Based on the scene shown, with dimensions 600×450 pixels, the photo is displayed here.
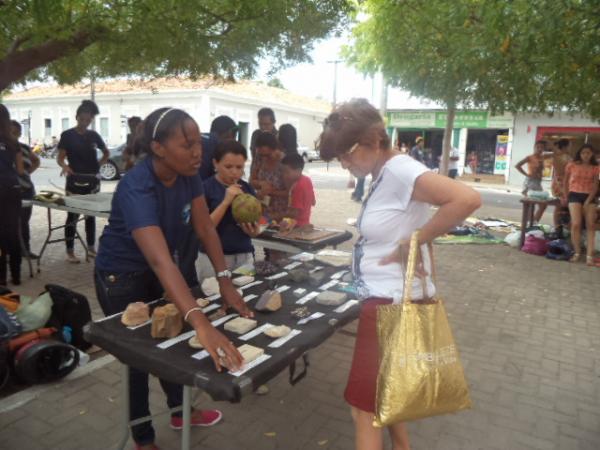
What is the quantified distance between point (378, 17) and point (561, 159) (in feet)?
14.6

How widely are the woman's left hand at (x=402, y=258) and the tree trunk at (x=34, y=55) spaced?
12.6ft

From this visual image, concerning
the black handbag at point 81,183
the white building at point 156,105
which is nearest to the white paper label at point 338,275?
the black handbag at point 81,183

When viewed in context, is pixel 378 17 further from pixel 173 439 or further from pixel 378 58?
pixel 173 439

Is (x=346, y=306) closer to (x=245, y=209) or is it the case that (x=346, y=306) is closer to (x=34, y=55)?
(x=245, y=209)

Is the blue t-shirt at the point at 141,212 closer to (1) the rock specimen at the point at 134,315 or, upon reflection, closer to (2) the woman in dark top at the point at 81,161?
(1) the rock specimen at the point at 134,315

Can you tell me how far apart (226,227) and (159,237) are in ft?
4.55

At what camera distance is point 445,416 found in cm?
302

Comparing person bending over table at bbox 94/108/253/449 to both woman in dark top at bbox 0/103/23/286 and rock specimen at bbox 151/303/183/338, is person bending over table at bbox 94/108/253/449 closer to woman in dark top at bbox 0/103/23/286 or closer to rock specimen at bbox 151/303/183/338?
rock specimen at bbox 151/303/183/338

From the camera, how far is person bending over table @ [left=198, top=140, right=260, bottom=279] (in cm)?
327

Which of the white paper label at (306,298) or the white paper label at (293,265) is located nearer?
the white paper label at (306,298)

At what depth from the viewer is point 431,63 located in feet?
30.4

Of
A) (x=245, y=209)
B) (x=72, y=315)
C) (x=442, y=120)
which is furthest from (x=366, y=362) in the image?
(x=442, y=120)

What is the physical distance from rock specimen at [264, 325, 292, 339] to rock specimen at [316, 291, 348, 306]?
0.40 metres

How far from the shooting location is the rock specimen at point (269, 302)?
2312mm
